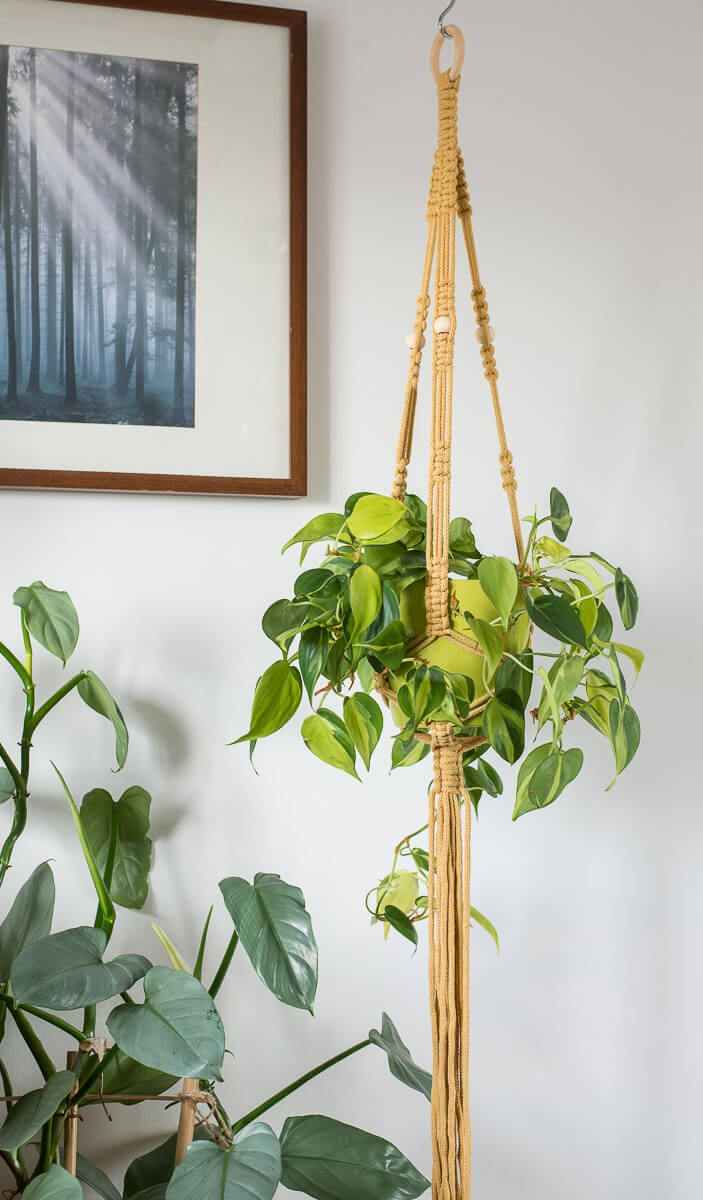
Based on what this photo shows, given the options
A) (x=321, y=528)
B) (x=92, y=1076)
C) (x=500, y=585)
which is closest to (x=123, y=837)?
(x=92, y=1076)

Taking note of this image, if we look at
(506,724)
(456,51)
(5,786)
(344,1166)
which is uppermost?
(456,51)

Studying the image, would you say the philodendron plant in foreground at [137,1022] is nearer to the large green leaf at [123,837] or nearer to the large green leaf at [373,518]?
the large green leaf at [123,837]

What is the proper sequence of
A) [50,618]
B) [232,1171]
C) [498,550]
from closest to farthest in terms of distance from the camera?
[232,1171], [50,618], [498,550]

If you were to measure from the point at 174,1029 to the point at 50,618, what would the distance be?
42 cm

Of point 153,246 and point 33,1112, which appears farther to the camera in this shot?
point 153,246

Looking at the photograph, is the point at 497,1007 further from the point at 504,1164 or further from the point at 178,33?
the point at 178,33

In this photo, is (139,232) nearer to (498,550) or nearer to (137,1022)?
(498,550)

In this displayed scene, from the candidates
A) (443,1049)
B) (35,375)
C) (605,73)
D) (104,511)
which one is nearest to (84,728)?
(104,511)

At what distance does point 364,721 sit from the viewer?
0.84m

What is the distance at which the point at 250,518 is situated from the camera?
1.16 m

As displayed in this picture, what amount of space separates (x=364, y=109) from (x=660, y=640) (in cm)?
82

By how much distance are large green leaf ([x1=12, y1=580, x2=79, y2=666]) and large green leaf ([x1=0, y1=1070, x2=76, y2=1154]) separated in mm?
394

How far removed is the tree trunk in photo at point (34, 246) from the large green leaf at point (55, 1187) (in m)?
0.83

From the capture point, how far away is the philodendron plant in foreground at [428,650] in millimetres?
771
